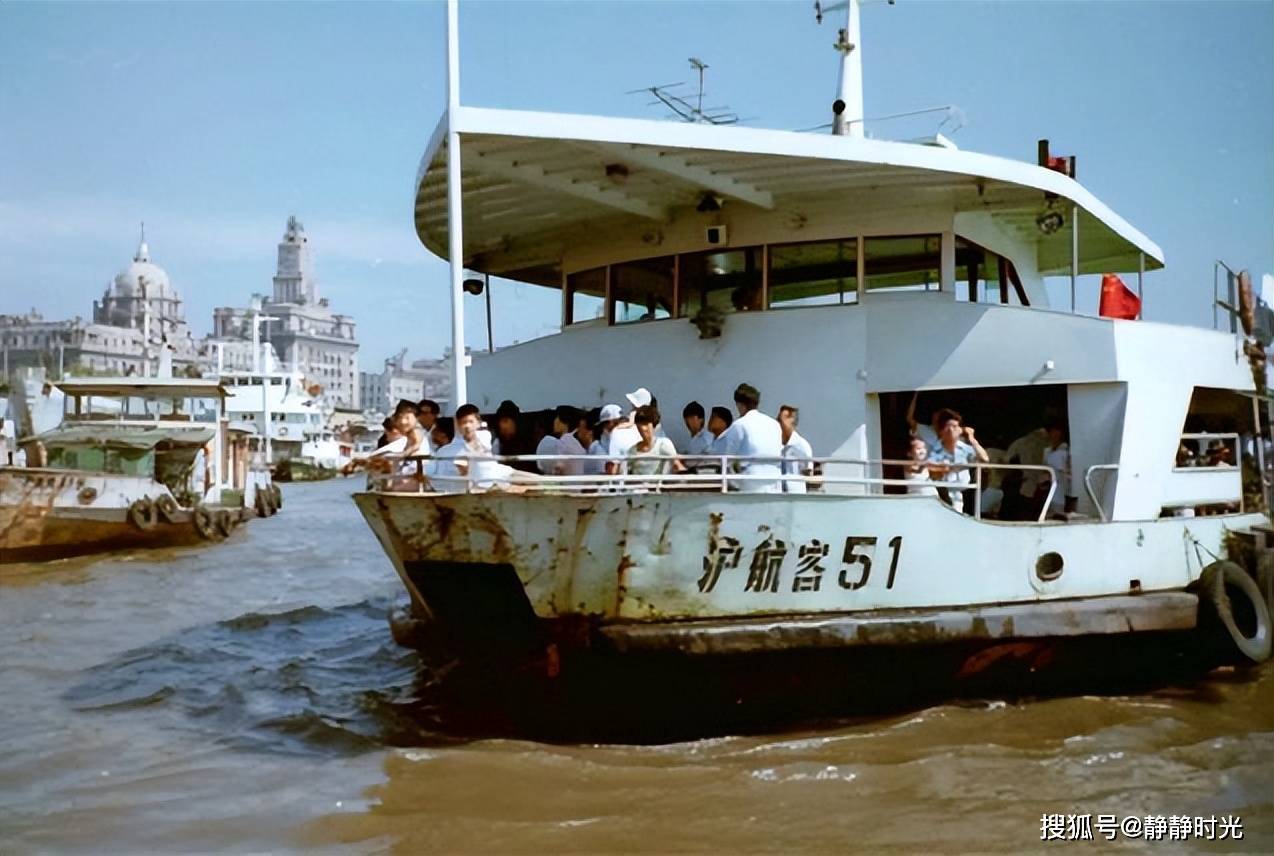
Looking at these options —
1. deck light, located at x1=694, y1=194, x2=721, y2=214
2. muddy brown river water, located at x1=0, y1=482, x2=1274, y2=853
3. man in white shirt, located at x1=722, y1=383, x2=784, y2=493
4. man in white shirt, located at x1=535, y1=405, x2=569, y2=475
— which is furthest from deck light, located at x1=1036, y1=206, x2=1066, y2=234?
man in white shirt, located at x1=535, y1=405, x2=569, y2=475

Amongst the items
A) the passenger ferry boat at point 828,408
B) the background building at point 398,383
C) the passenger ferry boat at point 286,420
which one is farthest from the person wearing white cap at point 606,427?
the background building at point 398,383

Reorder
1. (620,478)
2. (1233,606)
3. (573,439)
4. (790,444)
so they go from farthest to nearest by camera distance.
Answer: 1. (1233,606)
2. (573,439)
3. (790,444)
4. (620,478)

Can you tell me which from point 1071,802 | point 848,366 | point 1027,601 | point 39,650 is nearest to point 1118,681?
point 1027,601

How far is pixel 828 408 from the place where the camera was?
26.9 ft

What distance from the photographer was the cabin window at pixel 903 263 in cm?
856

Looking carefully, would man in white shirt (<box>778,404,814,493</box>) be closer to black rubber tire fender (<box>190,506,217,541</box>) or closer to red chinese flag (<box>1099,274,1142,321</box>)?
red chinese flag (<box>1099,274,1142,321</box>)

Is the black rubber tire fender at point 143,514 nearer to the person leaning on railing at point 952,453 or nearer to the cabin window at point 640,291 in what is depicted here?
the cabin window at point 640,291

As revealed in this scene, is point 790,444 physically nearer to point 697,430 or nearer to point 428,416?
point 697,430

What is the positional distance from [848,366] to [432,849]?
4.68 m

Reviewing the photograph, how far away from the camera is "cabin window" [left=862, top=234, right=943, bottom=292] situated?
8.56 m

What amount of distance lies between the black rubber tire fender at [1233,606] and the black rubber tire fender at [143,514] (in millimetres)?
17101

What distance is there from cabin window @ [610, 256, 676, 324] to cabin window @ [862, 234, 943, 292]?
173 centimetres

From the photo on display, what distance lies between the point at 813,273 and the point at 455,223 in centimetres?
332

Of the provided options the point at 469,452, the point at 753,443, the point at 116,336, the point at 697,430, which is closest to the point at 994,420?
the point at 697,430
